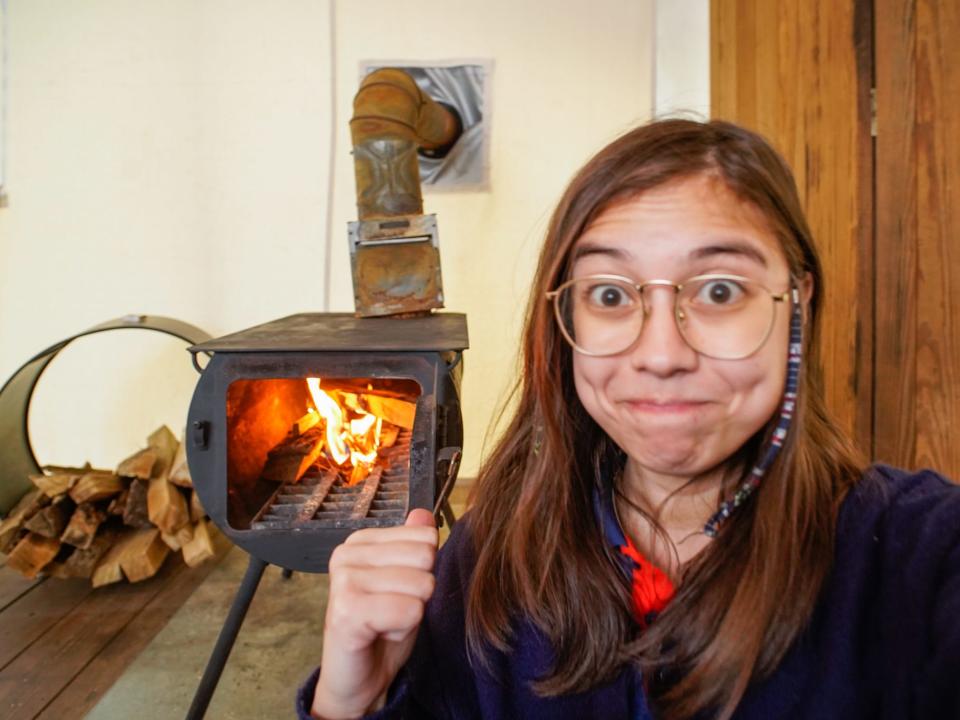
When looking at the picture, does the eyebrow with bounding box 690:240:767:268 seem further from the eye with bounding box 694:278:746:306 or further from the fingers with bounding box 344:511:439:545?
the fingers with bounding box 344:511:439:545

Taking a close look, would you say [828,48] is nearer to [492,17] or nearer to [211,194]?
[492,17]

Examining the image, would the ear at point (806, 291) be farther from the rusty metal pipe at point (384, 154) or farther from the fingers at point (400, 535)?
the rusty metal pipe at point (384, 154)

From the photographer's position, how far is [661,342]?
2.32 ft

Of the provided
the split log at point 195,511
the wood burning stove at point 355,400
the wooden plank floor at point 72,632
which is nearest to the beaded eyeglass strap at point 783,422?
the wood burning stove at point 355,400

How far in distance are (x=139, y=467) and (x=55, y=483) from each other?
9.5 inches

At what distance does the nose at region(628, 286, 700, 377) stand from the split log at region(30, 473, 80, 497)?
2.06m

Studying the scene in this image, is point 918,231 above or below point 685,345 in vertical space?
above

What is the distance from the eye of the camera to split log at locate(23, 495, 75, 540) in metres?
2.07

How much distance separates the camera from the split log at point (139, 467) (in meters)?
2.20

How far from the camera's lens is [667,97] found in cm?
263

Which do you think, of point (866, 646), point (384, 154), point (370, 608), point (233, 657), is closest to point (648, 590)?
point (866, 646)

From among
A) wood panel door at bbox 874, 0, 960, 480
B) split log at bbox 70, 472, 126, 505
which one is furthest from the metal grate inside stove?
wood panel door at bbox 874, 0, 960, 480

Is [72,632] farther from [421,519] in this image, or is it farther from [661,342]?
[661,342]

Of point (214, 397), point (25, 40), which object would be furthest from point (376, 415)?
point (25, 40)
